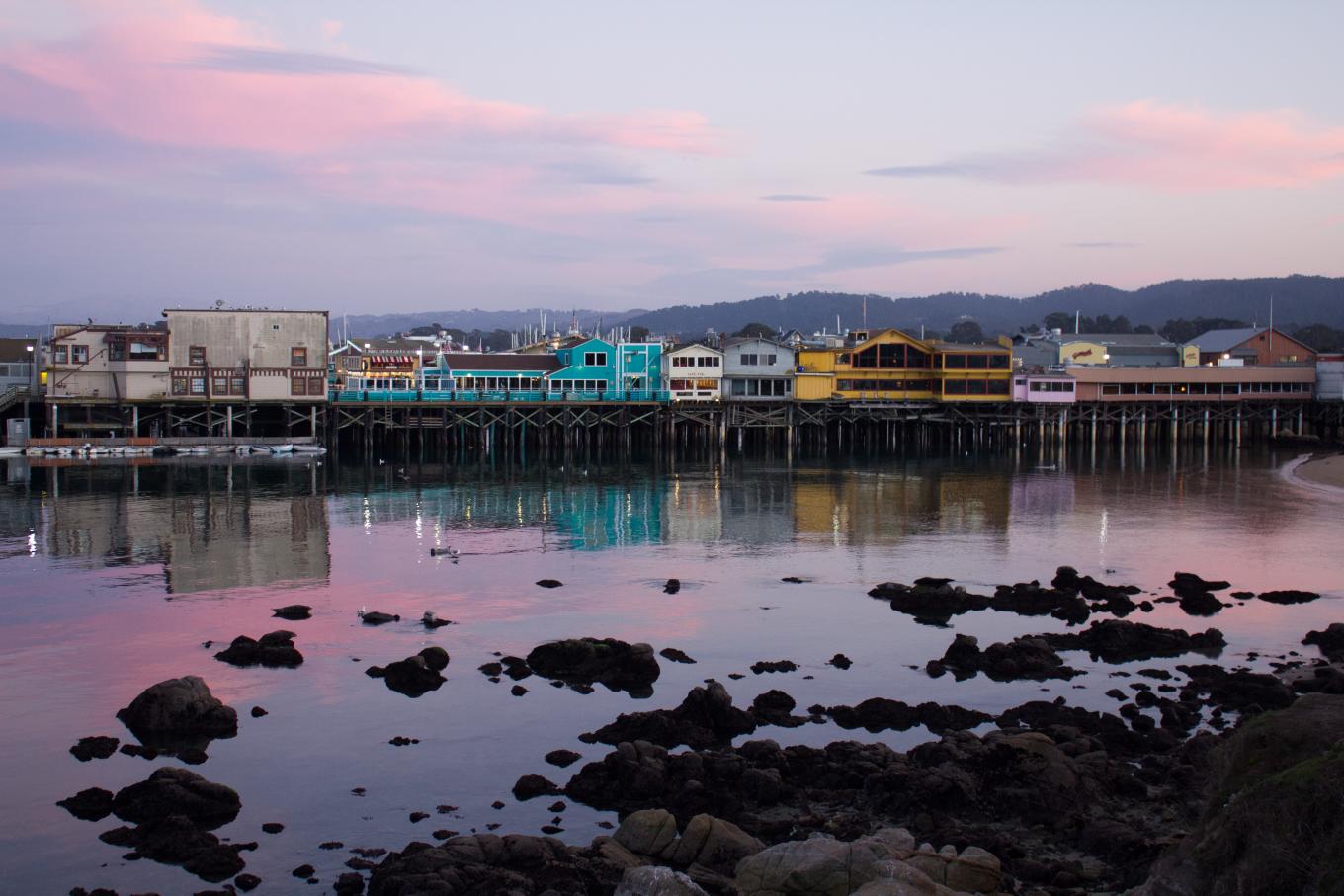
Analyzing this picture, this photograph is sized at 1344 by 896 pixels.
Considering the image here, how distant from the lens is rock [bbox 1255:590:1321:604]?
2872 centimetres

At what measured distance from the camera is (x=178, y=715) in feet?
62.5

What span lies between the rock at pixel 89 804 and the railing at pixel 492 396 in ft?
173

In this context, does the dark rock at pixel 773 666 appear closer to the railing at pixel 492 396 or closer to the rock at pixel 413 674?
the rock at pixel 413 674

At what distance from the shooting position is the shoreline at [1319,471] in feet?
171

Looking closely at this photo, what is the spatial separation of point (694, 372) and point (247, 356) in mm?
25206

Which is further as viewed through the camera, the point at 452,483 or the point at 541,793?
the point at 452,483

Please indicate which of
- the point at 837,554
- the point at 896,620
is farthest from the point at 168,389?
the point at 896,620

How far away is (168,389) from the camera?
216 ft

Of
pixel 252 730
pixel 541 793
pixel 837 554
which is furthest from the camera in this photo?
pixel 837 554

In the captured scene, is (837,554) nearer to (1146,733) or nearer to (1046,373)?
(1146,733)

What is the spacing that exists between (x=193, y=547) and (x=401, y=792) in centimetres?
2178

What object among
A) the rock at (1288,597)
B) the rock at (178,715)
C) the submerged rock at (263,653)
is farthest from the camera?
the rock at (1288,597)

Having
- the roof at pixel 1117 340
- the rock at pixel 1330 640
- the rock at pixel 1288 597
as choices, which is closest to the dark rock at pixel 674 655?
the rock at pixel 1330 640

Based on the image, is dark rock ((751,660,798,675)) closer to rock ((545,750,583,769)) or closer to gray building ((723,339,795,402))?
rock ((545,750,583,769))
